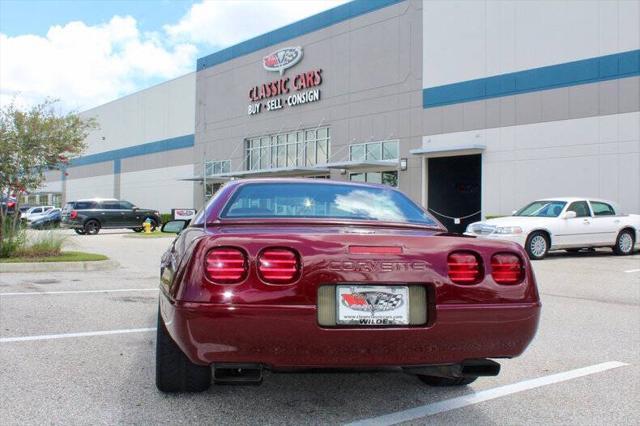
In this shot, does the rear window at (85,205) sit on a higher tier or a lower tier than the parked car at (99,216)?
higher

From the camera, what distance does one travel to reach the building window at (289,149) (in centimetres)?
3209

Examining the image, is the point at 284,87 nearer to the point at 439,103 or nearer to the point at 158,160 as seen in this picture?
the point at 439,103

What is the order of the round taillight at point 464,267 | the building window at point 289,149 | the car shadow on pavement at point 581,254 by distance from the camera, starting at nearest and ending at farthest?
the round taillight at point 464,267
the car shadow on pavement at point 581,254
the building window at point 289,149

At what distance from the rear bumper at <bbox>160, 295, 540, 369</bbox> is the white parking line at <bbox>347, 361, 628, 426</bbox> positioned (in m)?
0.53

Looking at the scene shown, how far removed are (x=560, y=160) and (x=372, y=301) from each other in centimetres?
2130

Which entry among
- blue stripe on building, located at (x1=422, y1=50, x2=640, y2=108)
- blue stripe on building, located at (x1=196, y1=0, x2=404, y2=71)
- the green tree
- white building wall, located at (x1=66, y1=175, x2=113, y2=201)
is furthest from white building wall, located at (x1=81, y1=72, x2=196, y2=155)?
the green tree

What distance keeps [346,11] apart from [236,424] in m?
29.9

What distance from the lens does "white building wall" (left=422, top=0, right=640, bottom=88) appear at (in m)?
20.7

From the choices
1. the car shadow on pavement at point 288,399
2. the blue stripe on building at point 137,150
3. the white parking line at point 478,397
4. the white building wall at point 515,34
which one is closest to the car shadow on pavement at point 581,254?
the white building wall at point 515,34

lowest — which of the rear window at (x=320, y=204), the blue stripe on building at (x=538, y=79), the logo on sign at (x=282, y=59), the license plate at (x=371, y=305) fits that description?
the license plate at (x=371, y=305)

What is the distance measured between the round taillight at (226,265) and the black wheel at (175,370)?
2.57 feet

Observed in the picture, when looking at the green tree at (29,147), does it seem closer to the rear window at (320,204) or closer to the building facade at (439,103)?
the rear window at (320,204)

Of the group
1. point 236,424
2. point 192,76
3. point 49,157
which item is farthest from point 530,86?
point 192,76

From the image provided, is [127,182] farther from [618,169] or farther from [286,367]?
[286,367]
